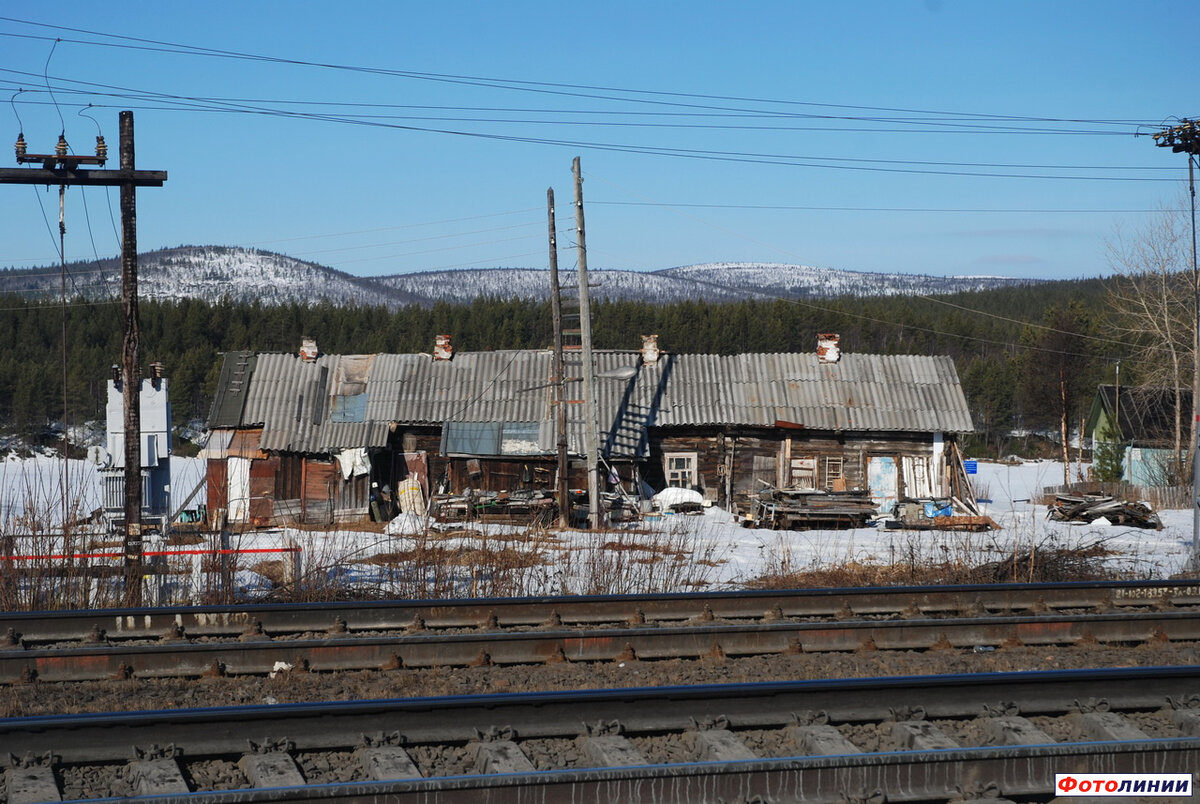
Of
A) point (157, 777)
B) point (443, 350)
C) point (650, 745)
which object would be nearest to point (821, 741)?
point (650, 745)

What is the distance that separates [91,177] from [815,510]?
17.0 metres

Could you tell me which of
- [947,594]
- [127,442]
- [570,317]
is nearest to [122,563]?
[127,442]

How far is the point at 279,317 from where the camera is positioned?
109 meters

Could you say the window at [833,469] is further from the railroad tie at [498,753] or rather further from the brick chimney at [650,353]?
the railroad tie at [498,753]

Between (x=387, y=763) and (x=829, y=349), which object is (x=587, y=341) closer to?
(x=829, y=349)

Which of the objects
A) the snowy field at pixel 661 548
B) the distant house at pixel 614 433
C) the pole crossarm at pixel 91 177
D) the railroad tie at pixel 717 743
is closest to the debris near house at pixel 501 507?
the snowy field at pixel 661 548

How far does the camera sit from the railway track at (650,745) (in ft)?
17.3

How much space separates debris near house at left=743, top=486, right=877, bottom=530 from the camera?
24.6 meters

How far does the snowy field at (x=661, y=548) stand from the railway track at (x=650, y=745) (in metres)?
5.54

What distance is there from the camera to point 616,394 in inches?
1200

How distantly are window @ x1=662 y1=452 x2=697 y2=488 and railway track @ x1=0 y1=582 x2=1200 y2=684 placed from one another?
18.7 meters

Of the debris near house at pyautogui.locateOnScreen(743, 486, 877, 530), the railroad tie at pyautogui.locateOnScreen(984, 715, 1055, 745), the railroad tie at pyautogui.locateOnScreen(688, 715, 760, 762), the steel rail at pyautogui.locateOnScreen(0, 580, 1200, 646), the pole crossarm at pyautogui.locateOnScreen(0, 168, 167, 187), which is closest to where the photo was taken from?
the railroad tie at pyautogui.locateOnScreen(688, 715, 760, 762)

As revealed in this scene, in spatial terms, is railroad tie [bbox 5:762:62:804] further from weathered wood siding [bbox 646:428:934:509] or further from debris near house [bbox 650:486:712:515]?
weathered wood siding [bbox 646:428:934:509]

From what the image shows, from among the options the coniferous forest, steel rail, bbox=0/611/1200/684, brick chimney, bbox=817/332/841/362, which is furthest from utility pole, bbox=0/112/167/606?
the coniferous forest
